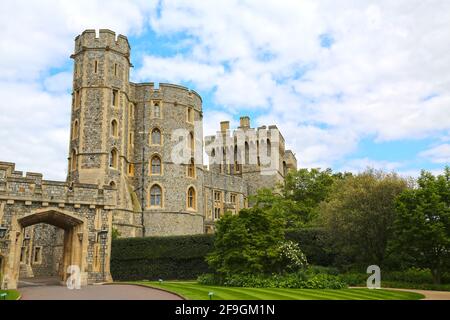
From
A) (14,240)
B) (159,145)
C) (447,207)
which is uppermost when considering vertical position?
(159,145)

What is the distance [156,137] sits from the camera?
3691 cm

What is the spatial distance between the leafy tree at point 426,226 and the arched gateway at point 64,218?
1427 cm

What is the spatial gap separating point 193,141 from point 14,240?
19.6 meters

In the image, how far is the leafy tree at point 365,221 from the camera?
22906mm

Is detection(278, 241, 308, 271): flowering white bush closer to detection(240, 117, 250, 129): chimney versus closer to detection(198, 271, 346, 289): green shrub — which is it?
detection(198, 271, 346, 289): green shrub

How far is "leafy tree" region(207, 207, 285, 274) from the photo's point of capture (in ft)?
66.9

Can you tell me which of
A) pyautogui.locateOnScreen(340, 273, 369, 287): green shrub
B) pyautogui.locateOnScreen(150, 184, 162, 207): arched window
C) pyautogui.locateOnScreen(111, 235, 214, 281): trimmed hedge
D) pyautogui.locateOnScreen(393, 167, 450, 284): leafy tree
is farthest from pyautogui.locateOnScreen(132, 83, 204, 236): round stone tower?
pyautogui.locateOnScreen(393, 167, 450, 284): leafy tree

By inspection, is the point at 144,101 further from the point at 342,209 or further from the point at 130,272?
the point at 342,209

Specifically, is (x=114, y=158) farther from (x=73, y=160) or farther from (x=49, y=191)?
(x=49, y=191)

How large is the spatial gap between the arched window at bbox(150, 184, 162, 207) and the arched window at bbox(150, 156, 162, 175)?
1.05 meters

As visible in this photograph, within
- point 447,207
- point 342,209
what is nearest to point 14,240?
point 342,209

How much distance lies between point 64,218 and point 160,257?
6.79 meters

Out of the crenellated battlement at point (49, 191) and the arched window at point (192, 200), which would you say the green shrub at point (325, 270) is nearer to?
the crenellated battlement at point (49, 191)
